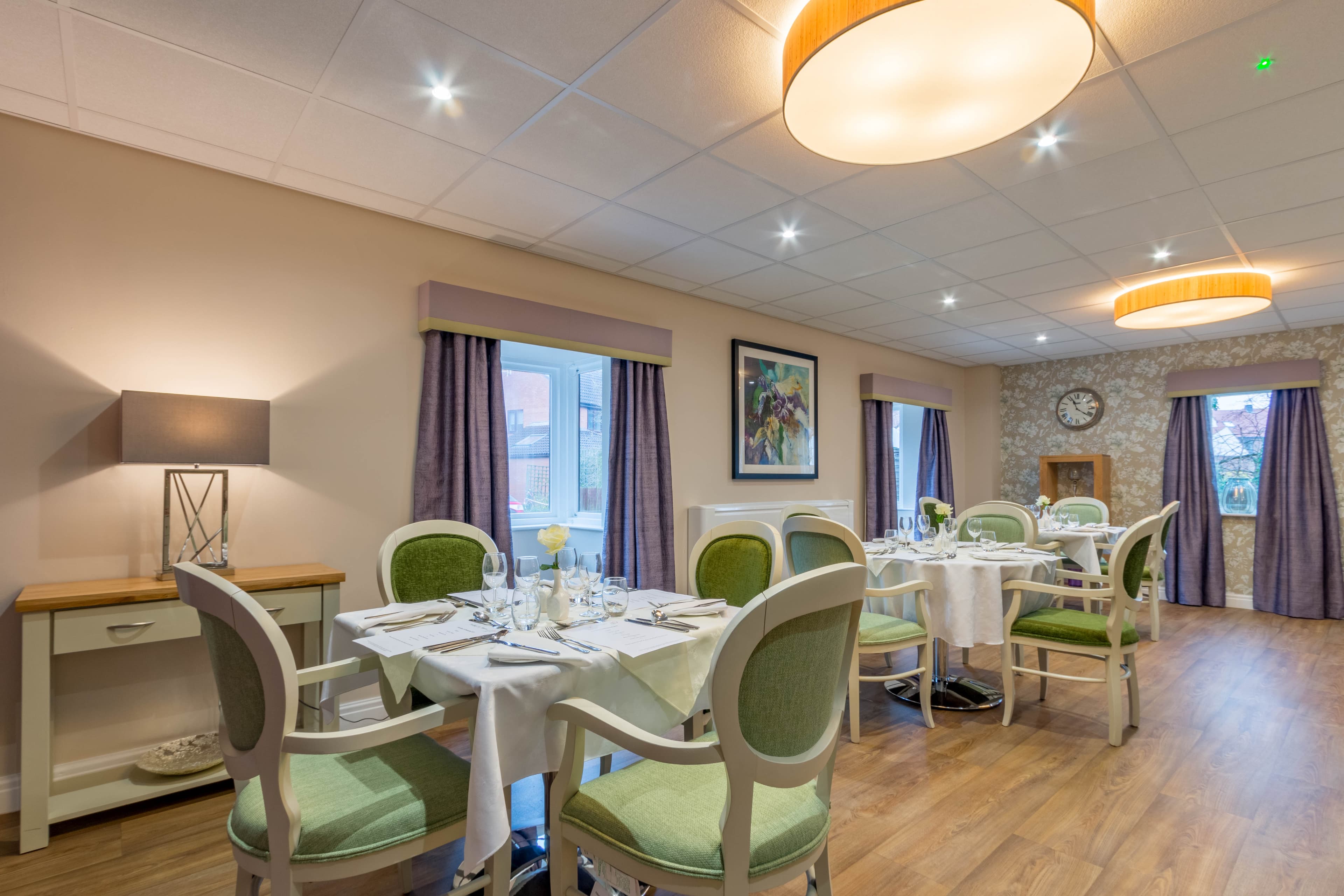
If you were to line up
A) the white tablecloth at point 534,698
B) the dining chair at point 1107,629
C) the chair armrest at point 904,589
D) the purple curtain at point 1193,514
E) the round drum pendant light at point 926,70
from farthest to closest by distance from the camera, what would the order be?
1. the purple curtain at point 1193,514
2. the chair armrest at point 904,589
3. the dining chair at point 1107,629
4. the round drum pendant light at point 926,70
5. the white tablecloth at point 534,698

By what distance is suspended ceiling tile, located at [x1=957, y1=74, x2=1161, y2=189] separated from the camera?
2404mm

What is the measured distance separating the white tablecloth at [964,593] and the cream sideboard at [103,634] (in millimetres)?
2746

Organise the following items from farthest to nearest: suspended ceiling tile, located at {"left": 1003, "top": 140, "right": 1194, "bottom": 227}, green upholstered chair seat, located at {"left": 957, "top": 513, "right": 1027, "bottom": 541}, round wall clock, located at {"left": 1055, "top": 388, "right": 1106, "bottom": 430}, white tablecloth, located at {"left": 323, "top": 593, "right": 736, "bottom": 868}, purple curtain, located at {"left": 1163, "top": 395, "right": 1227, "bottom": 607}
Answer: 1. round wall clock, located at {"left": 1055, "top": 388, "right": 1106, "bottom": 430}
2. purple curtain, located at {"left": 1163, "top": 395, "right": 1227, "bottom": 607}
3. green upholstered chair seat, located at {"left": 957, "top": 513, "right": 1027, "bottom": 541}
4. suspended ceiling tile, located at {"left": 1003, "top": 140, "right": 1194, "bottom": 227}
5. white tablecloth, located at {"left": 323, "top": 593, "right": 736, "bottom": 868}

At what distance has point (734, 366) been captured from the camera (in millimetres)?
5332

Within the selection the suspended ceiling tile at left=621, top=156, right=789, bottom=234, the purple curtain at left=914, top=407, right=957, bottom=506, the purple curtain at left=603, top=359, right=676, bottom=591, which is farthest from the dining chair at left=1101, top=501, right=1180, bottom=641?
the suspended ceiling tile at left=621, top=156, right=789, bottom=234

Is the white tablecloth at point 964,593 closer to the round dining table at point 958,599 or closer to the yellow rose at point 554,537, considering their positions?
the round dining table at point 958,599

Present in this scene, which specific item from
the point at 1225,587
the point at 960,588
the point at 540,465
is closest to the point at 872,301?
the point at 960,588

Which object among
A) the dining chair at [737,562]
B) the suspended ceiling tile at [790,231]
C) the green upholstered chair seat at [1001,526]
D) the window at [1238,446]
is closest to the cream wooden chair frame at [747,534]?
the dining chair at [737,562]

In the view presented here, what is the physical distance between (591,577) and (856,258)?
2.95m

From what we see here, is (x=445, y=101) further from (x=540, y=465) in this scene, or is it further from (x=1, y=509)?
(x=540, y=465)

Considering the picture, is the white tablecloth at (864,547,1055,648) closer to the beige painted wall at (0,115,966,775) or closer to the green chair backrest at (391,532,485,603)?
the green chair backrest at (391,532,485,603)

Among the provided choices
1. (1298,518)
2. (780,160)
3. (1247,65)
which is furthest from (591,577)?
(1298,518)

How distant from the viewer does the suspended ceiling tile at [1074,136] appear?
2.40 meters

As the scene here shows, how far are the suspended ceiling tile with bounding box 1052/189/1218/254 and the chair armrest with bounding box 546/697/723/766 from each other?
3.55m
